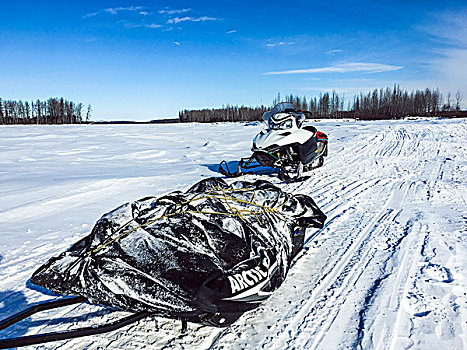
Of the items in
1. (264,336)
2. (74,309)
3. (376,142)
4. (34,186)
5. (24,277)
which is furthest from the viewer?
(376,142)

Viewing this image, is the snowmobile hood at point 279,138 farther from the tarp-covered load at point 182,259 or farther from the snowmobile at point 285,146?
the tarp-covered load at point 182,259

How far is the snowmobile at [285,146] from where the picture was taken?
6.31 metres

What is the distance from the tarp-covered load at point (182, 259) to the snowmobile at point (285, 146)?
3.61 meters

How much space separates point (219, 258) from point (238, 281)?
0.78ft

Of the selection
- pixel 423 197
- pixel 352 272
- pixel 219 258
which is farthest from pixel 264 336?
pixel 423 197

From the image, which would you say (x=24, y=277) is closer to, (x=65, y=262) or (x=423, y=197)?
(x=65, y=262)

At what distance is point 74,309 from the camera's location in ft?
7.48

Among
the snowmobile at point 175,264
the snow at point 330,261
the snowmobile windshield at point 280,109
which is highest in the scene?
the snowmobile windshield at point 280,109

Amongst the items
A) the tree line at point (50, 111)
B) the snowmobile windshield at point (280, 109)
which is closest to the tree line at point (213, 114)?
the tree line at point (50, 111)

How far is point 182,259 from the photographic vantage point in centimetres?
204

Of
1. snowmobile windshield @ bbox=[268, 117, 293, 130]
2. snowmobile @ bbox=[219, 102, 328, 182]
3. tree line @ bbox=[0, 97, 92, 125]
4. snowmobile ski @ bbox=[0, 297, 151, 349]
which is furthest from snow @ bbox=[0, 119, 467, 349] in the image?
tree line @ bbox=[0, 97, 92, 125]

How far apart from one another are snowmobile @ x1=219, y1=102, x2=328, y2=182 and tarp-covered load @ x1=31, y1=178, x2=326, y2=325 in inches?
142

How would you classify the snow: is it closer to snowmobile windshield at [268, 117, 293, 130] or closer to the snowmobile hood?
the snowmobile hood

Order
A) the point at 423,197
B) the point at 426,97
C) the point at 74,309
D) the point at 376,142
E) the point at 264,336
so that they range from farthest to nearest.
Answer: the point at 426,97, the point at 376,142, the point at 423,197, the point at 74,309, the point at 264,336
